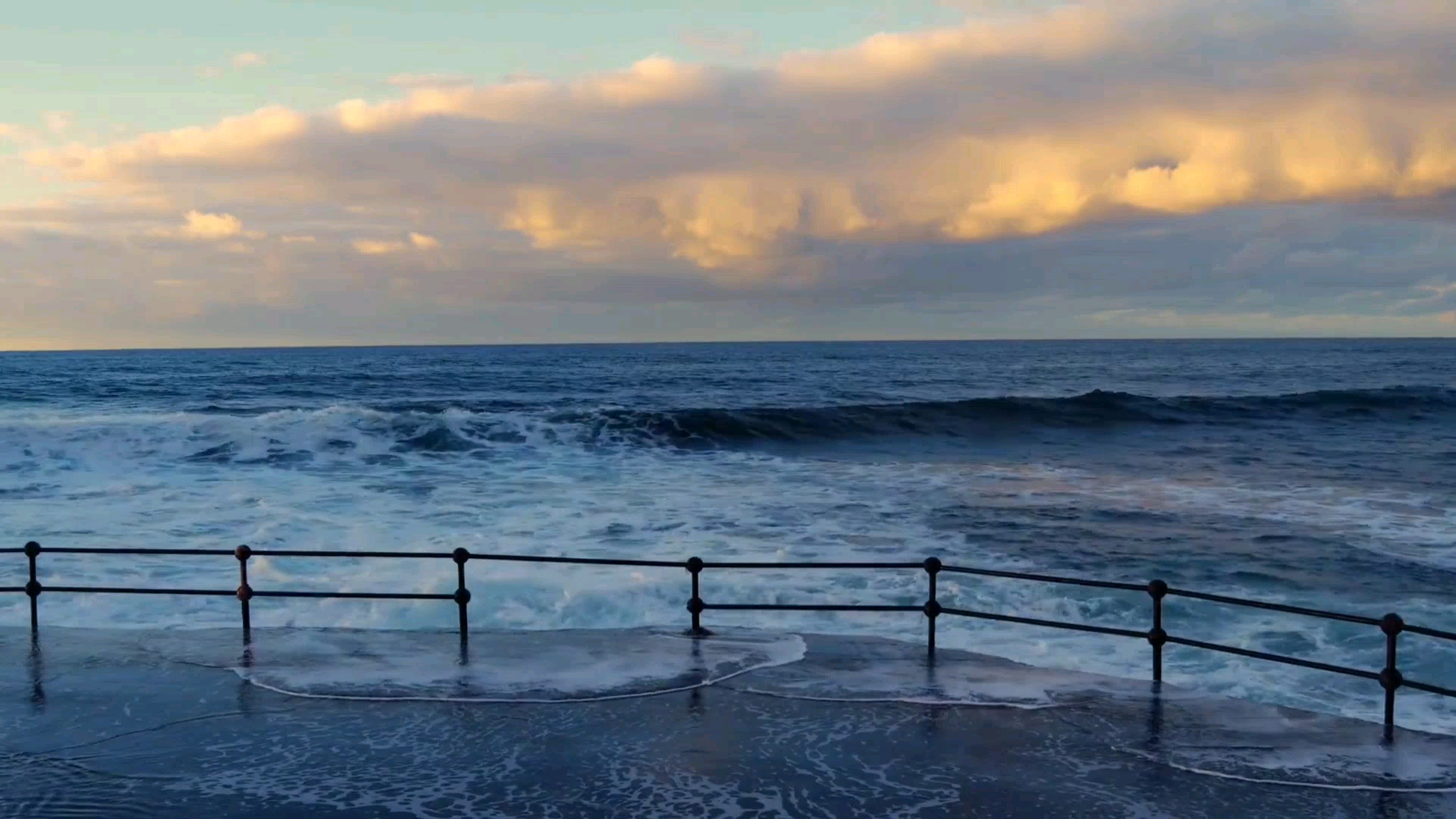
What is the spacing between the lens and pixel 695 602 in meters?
9.81

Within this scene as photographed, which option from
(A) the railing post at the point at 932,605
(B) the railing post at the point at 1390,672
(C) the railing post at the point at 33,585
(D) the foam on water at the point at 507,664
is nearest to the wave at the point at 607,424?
(C) the railing post at the point at 33,585

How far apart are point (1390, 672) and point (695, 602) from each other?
17.9ft

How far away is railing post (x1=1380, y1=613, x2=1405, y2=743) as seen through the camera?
7.00 metres

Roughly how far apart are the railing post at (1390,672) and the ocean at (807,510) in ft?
8.96

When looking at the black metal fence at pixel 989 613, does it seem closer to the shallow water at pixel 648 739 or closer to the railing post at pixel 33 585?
the railing post at pixel 33 585

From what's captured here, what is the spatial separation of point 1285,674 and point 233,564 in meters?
14.1

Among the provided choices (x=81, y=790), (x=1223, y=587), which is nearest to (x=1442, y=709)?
(x=1223, y=587)

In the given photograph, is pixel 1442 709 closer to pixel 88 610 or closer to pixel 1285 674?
pixel 1285 674

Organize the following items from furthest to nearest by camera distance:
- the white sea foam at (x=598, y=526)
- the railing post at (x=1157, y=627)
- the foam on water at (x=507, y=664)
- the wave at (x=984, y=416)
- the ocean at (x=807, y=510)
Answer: the wave at (x=984, y=416), the ocean at (x=807, y=510), the white sea foam at (x=598, y=526), the foam on water at (x=507, y=664), the railing post at (x=1157, y=627)

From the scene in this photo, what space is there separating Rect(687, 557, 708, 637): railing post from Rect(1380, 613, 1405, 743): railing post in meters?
4.96

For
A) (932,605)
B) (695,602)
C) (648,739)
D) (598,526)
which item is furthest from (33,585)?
(598,526)

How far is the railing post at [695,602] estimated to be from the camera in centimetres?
Answer: 903

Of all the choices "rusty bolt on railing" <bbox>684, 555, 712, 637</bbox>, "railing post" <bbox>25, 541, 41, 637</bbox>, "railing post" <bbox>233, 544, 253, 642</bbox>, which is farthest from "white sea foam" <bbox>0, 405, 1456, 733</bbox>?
"railing post" <bbox>233, 544, 253, 642</bbox>

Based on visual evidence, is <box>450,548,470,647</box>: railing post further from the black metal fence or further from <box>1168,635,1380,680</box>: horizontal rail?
<box>1168,635,1380,680</box>: horizontal rail
